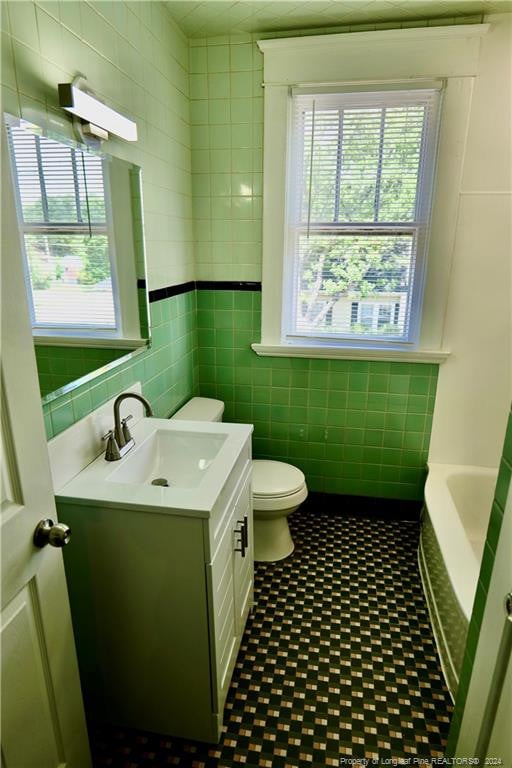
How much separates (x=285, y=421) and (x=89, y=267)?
1.55 m

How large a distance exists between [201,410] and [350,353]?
0.88m

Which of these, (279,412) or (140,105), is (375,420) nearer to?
(279,412)

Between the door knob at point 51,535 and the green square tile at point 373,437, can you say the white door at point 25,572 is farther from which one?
the green square tile at point 373,437

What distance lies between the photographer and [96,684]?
1536 mm

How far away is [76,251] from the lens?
1.49m

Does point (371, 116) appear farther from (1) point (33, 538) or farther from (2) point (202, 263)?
(1) point (33, 538)

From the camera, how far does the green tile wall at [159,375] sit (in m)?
1.49

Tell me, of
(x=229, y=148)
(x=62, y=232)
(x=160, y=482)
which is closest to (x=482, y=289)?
(x=229, y=148)

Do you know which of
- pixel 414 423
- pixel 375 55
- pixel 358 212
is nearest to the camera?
pixel 375 55

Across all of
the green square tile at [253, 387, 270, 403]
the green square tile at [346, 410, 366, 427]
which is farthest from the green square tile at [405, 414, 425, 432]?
the green square tile at [253, 387, 270, 403]

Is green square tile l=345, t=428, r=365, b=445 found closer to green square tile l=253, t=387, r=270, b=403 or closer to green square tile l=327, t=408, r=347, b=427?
green square tile l=327, t=408, r=347, b=427

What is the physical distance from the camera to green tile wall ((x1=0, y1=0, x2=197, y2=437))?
1.23 m

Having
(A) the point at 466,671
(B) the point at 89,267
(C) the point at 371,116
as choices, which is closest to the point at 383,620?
(A) the point at 466,671

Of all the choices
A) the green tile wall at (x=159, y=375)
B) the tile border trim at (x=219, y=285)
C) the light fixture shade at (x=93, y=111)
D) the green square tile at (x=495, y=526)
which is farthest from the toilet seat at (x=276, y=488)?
the light fixture shade at (x=93, y=111)
